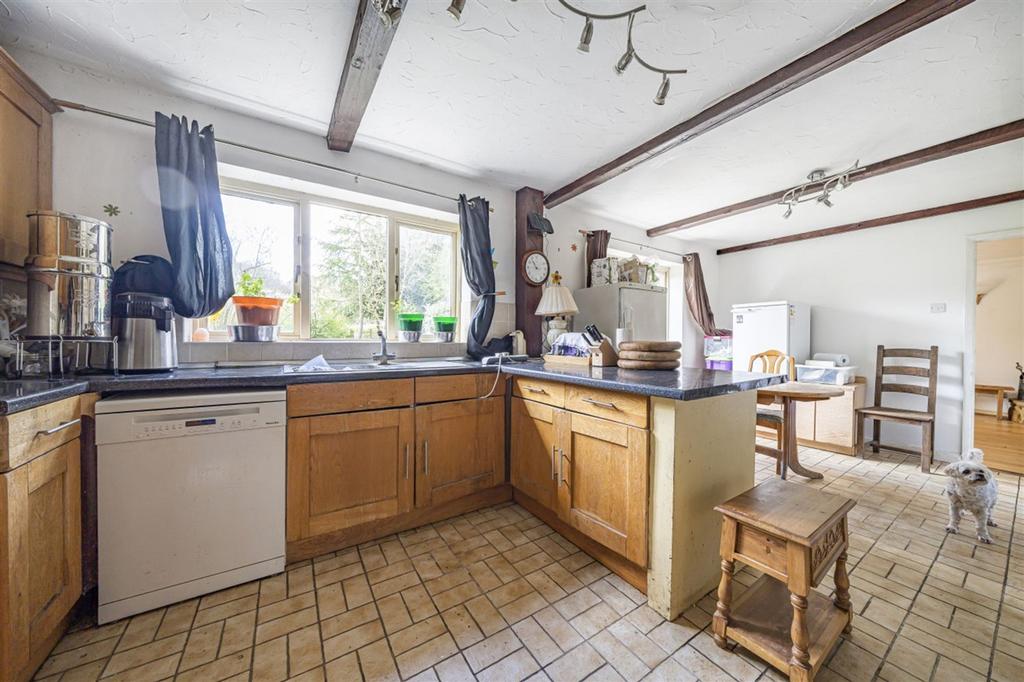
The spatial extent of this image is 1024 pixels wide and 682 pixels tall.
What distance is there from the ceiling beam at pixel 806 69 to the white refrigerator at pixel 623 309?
3.50 feet

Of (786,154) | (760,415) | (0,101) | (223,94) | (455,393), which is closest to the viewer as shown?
(0,101)

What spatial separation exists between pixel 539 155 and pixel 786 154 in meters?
1.70

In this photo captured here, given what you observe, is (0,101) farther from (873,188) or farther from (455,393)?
(873,188)

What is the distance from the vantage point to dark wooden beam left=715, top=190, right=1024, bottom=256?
3.14 meters

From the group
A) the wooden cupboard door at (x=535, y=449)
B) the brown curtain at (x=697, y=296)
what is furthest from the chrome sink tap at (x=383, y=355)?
the brown curtain at (x=697, y=296)

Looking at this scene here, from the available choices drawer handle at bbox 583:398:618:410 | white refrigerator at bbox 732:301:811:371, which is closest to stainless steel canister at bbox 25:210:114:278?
drawer handle at bbox 583:398:618:410

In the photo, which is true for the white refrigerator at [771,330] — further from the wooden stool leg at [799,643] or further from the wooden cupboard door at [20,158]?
the wooden cupboard door at [20,158]

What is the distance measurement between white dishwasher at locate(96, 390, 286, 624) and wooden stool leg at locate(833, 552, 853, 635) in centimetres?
223

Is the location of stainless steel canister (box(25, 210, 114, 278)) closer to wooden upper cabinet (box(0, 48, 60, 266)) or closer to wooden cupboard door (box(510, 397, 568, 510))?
wooden upper cabinet (box(0, 48, 60, 266))

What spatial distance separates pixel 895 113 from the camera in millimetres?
2047

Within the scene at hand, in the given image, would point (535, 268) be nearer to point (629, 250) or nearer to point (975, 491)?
point (629, 250)

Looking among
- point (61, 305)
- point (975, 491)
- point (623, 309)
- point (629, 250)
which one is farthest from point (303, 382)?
point (629, 250)

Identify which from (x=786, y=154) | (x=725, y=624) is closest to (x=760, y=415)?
(x=786, y=154)

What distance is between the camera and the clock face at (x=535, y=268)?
313 cm
